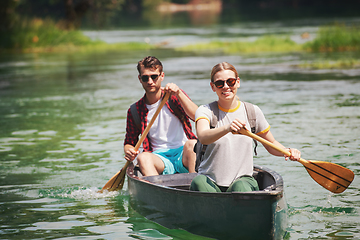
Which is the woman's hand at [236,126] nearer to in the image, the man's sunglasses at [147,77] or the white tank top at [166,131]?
the man's sunglasses at [147,77]

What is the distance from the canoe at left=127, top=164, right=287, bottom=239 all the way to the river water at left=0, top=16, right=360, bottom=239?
217 millimetres

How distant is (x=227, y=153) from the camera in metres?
4.49

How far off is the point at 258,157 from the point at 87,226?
134 inches

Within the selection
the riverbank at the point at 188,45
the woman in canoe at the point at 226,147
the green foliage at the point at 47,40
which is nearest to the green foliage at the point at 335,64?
the riverbank at the point at 188,45

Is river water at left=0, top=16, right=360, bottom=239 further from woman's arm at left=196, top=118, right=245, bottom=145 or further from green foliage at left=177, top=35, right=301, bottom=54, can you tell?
green foliage at left=177, top=35, right=301, bottom=54

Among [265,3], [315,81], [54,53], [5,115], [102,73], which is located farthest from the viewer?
[265,3]

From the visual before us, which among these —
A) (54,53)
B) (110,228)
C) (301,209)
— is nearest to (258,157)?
(301,209)

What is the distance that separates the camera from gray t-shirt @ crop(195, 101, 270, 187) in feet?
14.8

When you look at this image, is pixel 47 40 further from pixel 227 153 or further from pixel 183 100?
pixel 227 153

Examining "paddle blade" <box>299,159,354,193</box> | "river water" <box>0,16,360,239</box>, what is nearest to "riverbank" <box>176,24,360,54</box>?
"river water" <box>0,16,360,239</box>

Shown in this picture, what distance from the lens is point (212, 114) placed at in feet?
15.1

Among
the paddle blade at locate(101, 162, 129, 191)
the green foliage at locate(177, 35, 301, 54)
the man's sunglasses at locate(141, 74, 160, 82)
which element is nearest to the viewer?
the man's sunglasses at locate(141, 74, 160, 82)

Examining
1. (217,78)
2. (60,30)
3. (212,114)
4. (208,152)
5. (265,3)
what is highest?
(265,3)

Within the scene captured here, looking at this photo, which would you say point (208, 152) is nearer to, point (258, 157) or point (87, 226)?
point (87, 226)
